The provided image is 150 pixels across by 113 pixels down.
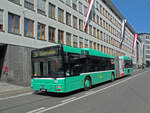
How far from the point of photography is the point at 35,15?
64.5ft

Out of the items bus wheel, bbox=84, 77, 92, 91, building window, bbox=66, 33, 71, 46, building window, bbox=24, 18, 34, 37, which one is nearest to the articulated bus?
bus wheel, bbox=84, 77, 92, 91

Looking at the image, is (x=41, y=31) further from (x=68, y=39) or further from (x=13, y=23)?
(x=68, y=39)

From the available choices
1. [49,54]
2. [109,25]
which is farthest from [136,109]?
[109,25]

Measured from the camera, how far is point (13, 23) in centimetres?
1698

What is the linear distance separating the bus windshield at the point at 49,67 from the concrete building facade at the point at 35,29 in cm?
793

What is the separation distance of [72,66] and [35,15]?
42.4 feet

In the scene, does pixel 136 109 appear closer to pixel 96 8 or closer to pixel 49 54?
pixel 49 54

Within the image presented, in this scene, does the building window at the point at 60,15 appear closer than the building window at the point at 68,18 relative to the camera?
Yes

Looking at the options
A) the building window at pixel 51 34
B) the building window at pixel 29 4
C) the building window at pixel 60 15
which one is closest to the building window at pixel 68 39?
the building window at pixel 60 15

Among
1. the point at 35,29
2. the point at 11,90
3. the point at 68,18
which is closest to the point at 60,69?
the point at 11,90

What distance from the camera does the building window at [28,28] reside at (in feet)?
60.5

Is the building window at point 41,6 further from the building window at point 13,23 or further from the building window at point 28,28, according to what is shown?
the building window at point 13,23

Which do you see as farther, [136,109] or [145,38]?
[145,38]

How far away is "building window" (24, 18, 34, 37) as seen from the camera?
18.5 m
